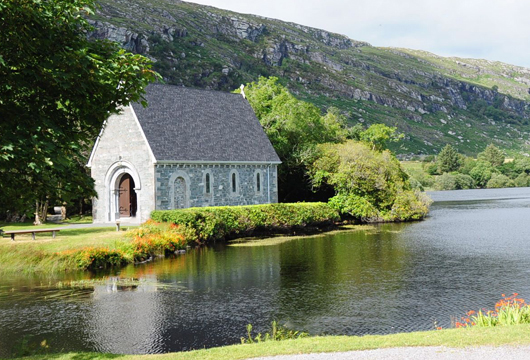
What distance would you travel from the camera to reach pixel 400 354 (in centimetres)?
862

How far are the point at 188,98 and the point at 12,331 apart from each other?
30874 mm

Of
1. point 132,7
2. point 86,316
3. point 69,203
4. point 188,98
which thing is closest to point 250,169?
point 188,98

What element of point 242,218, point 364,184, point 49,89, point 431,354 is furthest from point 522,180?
point 49,89

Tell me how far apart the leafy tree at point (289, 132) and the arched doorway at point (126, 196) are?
15.3 m

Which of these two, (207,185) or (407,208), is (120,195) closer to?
(207,185)

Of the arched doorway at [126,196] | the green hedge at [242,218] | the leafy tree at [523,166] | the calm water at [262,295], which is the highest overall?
the leafy tree at [523,166]

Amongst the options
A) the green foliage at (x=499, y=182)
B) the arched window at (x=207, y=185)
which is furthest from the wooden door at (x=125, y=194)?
the green foliage at (x=499, y=182)

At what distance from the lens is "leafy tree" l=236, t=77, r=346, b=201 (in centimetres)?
4856

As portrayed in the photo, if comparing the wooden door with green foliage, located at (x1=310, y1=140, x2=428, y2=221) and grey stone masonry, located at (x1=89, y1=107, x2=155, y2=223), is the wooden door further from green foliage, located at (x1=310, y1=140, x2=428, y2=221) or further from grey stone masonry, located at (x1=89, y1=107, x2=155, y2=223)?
green foliage, located at (x1=310, y1=140, x2=428, y2=221)

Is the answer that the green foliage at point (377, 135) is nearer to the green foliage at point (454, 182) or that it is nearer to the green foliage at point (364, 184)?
the green foliage at point (364, 184)

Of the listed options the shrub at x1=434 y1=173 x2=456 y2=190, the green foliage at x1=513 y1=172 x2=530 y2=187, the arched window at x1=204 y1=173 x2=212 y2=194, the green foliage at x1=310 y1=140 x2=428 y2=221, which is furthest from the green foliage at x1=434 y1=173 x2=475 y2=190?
the arched window at x1=204 y1=173 x2=212 y2=194

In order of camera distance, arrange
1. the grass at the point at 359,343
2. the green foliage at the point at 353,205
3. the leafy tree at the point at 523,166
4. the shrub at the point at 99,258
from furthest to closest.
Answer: the leafy tree at the point at 523,166 < the green foliage at the point at 353,205 < the shrub at the point at 99,258 < the grass at the point at 359,343

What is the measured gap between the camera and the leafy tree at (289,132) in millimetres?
48562

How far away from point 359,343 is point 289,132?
40453mm
